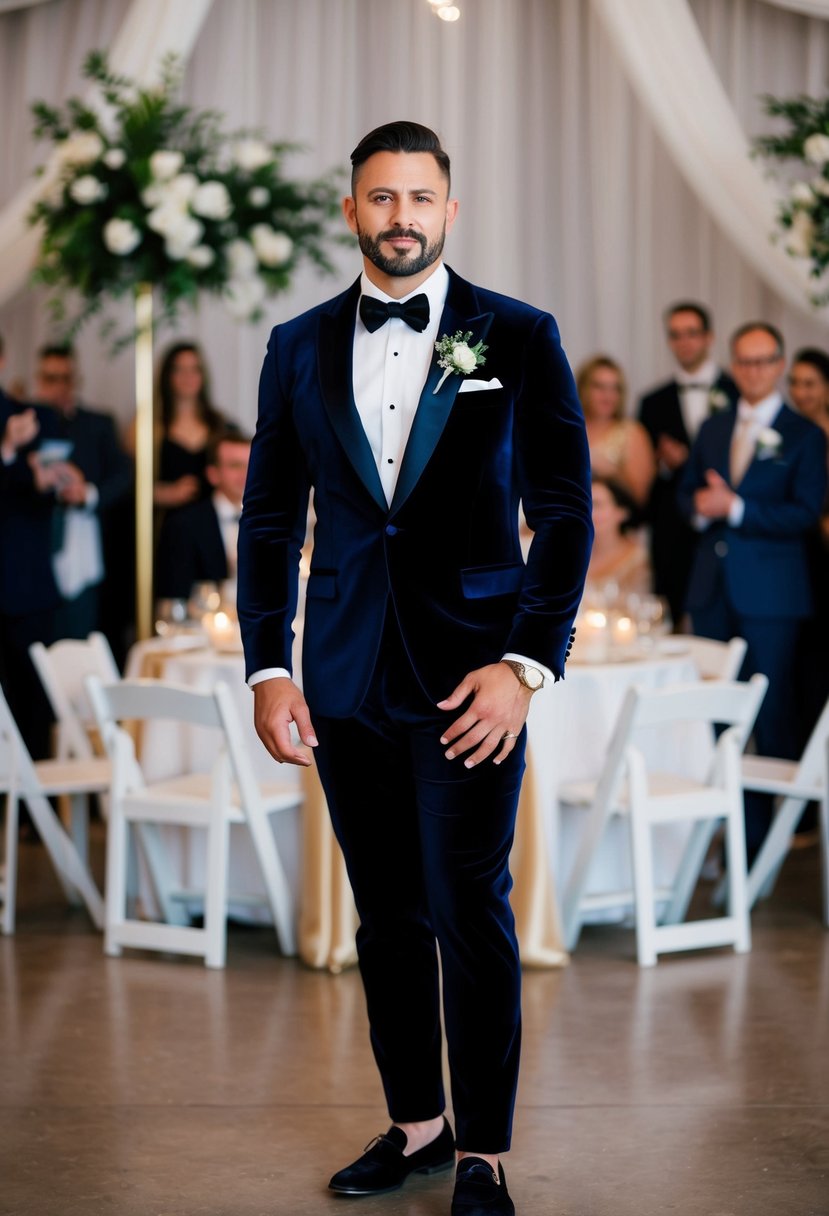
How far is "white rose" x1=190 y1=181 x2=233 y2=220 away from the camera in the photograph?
588 cm

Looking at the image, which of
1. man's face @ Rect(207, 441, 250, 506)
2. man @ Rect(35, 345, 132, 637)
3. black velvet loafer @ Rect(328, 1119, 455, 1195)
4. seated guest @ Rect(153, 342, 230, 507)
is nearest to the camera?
black velvet loafer @ Rect(328, 1119, 455, 1195)

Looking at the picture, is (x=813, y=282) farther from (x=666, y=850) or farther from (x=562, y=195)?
(x=666, y=850)

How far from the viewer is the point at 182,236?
5844 millimetres

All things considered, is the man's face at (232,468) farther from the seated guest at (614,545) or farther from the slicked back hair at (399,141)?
the slicked back hair at (399,141)

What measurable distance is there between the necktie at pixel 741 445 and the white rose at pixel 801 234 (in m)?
0.58

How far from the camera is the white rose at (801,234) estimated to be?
563cm

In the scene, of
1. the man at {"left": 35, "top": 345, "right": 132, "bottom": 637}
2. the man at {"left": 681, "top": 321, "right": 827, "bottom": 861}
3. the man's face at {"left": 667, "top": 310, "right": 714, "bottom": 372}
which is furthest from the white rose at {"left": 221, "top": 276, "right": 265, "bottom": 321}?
the man at {"left": 681, "top": 321, "right": 827, "bottom": 861}

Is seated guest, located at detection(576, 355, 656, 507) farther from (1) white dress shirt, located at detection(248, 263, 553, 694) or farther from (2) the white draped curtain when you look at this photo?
(1) white dress shirt, located at detection(248, 263, 553, 694)

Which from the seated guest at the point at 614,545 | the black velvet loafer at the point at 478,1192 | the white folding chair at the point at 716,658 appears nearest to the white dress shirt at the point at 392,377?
the black velvet loafer at the point at 478,1192

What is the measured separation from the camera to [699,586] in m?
5.64

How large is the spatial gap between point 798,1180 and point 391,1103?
721 millimetres

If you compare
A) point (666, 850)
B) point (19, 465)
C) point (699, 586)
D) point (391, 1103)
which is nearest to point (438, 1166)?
point (391, 1103)

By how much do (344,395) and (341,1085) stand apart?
5.11ft

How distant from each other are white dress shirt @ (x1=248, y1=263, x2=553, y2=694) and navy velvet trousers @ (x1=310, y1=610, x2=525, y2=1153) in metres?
0.26
